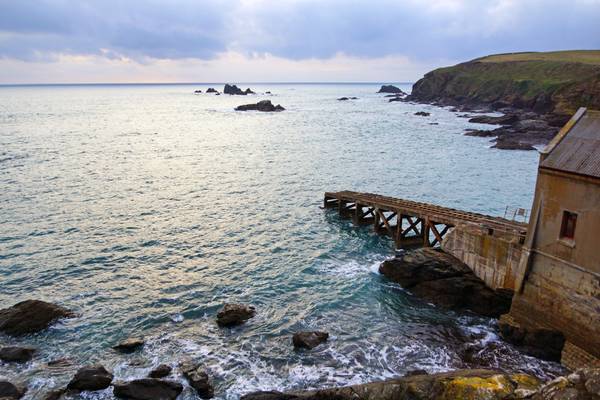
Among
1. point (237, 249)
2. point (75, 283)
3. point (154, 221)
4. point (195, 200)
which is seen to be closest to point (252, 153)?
point (195, 200)

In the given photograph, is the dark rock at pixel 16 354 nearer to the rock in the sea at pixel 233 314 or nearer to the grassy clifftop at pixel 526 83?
the rock in the sea at pixel 233 314

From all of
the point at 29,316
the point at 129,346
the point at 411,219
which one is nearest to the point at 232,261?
the point at 129,346

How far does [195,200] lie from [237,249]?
14019 mm

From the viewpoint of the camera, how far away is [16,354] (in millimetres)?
19734

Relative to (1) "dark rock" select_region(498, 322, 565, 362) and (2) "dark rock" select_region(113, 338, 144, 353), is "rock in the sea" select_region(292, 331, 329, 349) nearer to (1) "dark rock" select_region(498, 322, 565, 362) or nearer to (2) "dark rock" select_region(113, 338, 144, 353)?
(2) "dark rock" select_region(113, 338, 144, 353)

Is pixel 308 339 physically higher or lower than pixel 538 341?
lower

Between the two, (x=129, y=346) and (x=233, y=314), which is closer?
(x=129, y=346)

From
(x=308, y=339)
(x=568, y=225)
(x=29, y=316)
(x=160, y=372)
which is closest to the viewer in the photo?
(x=160, y=372)

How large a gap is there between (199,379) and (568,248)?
1637cm

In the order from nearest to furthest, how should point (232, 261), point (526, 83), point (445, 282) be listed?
point (445, 282), point (232, 261), point (526, 83)

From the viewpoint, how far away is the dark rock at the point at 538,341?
19.9m

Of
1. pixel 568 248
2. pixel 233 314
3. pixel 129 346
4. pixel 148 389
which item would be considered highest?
pixel 568 248

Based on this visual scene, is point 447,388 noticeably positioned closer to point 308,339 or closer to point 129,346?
point 308,339

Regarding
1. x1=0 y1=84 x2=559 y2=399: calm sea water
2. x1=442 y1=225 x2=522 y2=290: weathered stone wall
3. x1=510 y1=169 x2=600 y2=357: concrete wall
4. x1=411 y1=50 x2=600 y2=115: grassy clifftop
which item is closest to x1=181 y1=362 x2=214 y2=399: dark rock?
x1=0 y1=84 x2=559 y2=399: calm sea water
